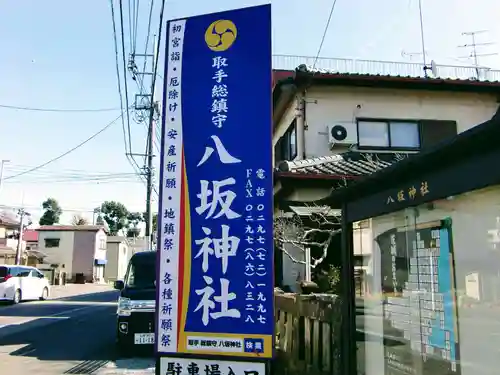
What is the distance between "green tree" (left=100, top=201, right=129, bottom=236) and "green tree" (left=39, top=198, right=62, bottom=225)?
6807mm

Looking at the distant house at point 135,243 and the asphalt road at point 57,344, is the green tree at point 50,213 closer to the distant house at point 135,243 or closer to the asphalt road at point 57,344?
the distant house at point 135,243

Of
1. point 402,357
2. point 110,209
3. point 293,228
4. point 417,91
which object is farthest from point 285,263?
point 110,209

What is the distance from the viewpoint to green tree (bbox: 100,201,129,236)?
73.3 metres

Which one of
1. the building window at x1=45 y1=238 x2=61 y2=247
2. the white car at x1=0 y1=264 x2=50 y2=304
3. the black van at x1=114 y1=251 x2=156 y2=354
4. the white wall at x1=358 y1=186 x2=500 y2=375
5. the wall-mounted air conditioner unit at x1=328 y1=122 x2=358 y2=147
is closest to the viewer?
the white wall at x1=358 y1=186 x2=500 y2=375

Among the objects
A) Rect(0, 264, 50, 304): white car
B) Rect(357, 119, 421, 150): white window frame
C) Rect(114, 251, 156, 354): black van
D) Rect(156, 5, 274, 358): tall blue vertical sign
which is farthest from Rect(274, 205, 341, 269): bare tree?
Rect(0, 264, 50, 304): white car

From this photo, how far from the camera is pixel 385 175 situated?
4230mm

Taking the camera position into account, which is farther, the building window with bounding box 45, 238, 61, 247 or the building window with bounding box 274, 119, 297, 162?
the building window with bounding box 45, 238, 61, 247

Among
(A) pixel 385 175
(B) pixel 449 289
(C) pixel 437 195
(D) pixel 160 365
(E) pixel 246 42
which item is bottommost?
(D) pixel 160 365

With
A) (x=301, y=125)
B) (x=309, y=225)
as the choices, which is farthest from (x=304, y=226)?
(x=301, y=125)

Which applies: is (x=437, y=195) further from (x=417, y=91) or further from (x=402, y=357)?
(x=417, y=91)

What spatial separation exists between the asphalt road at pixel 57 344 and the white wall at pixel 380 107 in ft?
24.0

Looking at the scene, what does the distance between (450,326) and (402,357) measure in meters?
0.82

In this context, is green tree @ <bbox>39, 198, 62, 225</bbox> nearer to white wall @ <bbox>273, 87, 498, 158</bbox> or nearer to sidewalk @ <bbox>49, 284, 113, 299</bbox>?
sidewalk @ <bbox>49, 284, 113, 299</bbox>

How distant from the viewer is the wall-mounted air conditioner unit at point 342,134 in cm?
1244
